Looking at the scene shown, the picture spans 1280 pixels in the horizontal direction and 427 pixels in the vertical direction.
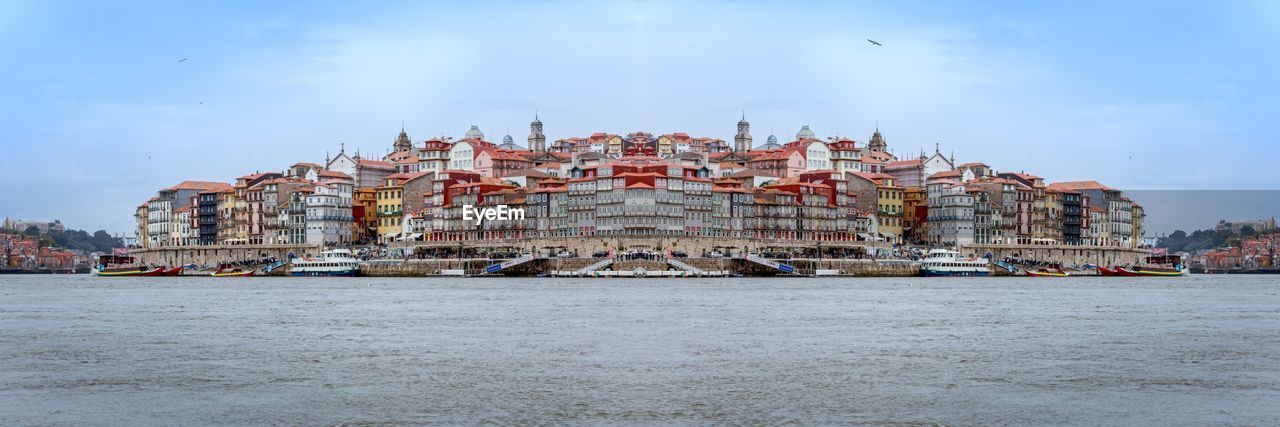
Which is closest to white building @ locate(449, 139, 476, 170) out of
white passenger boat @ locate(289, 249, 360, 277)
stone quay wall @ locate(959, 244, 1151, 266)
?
white passenger boat @ locate(289, 249, 360, 277)

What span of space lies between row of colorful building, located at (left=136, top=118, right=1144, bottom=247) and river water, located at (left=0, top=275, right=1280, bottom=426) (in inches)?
2132

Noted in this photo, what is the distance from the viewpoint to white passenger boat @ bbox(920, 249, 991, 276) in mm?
108875

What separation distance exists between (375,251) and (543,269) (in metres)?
17.8

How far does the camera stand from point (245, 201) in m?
134

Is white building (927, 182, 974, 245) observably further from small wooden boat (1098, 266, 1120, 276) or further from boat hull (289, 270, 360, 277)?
boat hull (289, 270, 360, 277)

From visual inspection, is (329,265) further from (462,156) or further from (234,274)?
(462,156)

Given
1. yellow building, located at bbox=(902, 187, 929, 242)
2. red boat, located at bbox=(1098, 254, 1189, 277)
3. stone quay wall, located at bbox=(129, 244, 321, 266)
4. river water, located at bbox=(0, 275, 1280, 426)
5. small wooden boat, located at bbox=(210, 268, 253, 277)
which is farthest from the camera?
yellow building, located at bbox=(902, 187, 929, 242)

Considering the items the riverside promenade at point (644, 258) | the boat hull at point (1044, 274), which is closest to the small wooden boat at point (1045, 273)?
the boat hull at point (1044, 274)

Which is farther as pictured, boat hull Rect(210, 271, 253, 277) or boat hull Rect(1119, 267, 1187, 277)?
boat hull Rect(1119, 267, 1187, 277)

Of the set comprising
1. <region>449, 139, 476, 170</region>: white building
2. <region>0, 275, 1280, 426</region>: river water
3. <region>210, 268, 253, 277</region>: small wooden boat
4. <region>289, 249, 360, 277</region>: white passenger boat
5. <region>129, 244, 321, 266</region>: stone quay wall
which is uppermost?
<region>449, 139, 476, 170</region>: white building

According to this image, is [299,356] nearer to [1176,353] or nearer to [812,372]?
[812,372]

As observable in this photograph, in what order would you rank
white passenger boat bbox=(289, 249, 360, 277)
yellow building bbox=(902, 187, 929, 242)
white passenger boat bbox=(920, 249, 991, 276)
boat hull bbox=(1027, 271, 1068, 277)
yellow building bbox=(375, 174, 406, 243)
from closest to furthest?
white passenger boat bbox=(920, 249, 991, 276) → white passenger boat bbox=(289, 249, 360, 277) → boat hull bbox=(1027, 271, 1068, 277) → yellow building bbox=(375, 174, 406, 243) → yellow building bbox=(902, 187, 929, 242)

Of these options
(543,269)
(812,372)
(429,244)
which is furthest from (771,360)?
(429,244)

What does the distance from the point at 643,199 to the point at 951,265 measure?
23.4 meters
